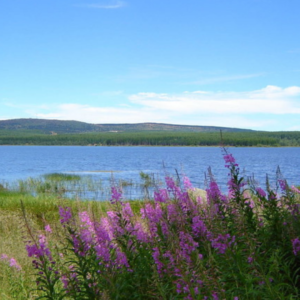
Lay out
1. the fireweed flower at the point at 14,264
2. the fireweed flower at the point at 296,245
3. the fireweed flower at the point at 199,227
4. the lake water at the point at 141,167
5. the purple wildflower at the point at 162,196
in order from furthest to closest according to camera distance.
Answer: the lake water at the point at 141,167
the fireweed flower at the point at 14,264
the purple wildflower at the point at 162,196
the fireweed flower at the point at 199,227
the fireweed flower at the point at 296,245

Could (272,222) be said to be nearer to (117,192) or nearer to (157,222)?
(157,222)

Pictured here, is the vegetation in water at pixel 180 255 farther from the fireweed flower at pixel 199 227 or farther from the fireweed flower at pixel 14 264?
the fireweed flower at pixel 14 264

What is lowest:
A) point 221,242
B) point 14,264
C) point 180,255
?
point 14,264

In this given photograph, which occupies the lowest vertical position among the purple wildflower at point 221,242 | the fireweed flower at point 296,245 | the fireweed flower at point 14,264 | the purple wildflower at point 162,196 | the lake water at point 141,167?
the lake water at point 141,167

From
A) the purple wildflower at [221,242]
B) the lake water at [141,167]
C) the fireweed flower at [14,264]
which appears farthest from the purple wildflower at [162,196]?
the fireweed flower at [14,264]

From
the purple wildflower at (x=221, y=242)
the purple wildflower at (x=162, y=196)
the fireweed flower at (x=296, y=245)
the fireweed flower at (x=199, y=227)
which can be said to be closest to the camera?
the purple wildflower at (x=221, y=242)

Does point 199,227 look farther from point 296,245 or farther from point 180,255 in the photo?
point 180,255

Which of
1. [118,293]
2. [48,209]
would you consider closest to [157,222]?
[118,293]

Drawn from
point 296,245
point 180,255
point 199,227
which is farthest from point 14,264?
point 296,245

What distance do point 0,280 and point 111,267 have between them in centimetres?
511

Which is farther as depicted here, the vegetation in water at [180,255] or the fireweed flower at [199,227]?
Result: the fireweed flower at [199,227]

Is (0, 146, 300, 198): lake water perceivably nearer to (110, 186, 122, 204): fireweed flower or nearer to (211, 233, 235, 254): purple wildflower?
(110, 186, 122, 204): fireweed flower

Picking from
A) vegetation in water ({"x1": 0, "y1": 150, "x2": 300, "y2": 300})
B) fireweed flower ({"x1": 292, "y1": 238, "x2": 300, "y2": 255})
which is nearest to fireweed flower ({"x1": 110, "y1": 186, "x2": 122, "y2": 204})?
vegetation in water ({"x1": 0, "y1": 150, "x2": 300, "y2": 300})

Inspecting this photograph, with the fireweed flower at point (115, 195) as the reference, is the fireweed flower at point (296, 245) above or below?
below
